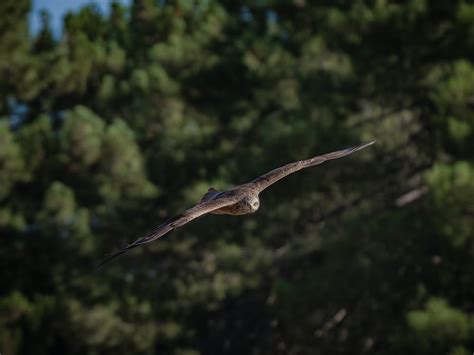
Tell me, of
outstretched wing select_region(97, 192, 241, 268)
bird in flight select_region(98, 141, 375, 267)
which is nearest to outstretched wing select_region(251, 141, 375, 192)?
bird in flight select_region(98, 141, 375, 267)

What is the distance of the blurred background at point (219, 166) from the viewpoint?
12.7 m

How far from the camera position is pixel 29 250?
1449 cm

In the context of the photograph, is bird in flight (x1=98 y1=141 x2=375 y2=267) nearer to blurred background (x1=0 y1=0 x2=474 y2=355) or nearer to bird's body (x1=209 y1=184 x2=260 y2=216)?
bird's body (x1=209 y1=184 x2=260 y2=216)

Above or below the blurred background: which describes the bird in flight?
above

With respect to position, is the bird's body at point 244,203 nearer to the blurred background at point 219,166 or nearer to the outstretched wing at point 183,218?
the outstretched wing at point 183,218

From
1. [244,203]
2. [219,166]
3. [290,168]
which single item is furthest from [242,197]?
[219,166]

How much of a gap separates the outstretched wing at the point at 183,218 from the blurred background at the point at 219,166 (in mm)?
6147

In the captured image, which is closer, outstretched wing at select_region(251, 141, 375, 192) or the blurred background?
outstretched wing at select_region(251, 141, 375, 192)

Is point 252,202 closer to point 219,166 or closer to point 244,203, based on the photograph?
point 244,203

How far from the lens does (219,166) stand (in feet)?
46.2

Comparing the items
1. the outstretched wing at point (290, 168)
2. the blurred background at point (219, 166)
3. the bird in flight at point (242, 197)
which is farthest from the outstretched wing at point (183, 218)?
the blurred background at point (219, 166)

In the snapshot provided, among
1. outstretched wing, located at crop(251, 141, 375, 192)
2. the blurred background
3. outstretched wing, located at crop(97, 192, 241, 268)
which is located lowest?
the blurred background

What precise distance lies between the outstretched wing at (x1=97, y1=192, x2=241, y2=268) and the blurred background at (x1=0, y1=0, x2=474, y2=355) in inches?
242

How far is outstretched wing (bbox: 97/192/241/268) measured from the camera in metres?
4.97
